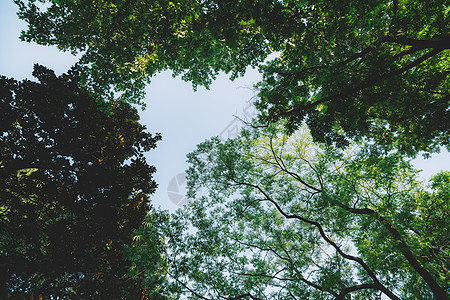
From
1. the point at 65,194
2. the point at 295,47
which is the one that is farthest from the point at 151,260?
the point at 295,47

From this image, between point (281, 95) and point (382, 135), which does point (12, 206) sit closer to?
point (281, 95)

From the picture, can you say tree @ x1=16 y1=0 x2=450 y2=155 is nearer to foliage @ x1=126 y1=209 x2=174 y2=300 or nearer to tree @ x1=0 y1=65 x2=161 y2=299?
tree @ x1=0 y1=65 x2=161 y2=299

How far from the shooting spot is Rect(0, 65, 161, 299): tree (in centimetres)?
575

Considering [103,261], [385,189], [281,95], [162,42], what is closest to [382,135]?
[385,189]

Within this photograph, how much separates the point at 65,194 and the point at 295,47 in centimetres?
954

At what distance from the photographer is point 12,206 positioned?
5.88 meters

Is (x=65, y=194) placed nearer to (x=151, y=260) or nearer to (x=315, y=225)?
(x=151, y=260)

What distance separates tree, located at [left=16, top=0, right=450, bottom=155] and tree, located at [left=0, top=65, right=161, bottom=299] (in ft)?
6.37

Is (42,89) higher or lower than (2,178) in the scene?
higher

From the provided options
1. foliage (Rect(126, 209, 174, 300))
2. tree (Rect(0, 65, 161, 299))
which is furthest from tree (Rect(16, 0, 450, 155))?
foliage (Rect(126, 209, 174, 300))

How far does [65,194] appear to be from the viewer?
21.1 feet

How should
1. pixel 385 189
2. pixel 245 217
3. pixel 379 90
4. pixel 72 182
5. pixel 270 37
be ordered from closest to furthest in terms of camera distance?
pixel 270 37, pixel 379 90, pixel 72 182, pixel 385 189, pixel 245 217

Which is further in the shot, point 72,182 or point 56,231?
point 72,182

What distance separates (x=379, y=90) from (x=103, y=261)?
37.6 ft
